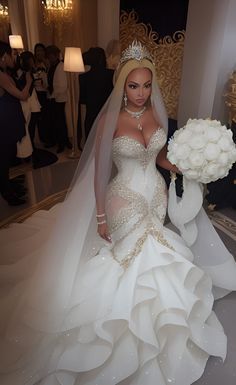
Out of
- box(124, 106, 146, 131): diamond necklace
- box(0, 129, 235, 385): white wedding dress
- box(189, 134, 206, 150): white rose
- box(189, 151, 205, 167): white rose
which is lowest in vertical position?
box(0, 129, 235, 385): white wedding dress

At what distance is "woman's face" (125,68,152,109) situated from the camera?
1.56m

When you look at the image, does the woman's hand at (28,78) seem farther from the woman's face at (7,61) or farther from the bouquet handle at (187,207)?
the bouquet handle at (187,207)

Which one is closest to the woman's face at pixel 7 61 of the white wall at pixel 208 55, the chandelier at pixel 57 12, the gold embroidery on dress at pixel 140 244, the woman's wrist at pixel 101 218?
the chandelier at pixel 57 12

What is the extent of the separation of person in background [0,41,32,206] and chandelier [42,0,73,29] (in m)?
0.46

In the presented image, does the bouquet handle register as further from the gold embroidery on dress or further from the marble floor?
the marble floor

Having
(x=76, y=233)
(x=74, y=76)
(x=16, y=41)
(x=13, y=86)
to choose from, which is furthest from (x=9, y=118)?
(x=76, y=233)

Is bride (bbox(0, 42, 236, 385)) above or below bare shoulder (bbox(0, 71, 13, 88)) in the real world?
below

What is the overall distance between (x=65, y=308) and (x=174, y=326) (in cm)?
58

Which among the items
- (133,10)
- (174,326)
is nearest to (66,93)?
(133,10)

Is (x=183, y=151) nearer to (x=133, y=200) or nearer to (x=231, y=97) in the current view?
(x=133, y=200)

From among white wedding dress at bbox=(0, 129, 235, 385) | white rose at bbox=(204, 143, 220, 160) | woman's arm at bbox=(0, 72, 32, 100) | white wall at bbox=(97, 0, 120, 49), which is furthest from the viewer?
white wall at bbox=(97, 0, 120, 49)

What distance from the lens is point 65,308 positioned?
1.65m

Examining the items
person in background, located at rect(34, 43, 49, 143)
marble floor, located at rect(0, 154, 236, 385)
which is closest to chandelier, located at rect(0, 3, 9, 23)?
person in background, located at rect(34, 43, 49, 143)

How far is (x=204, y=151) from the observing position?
4.87 feet
